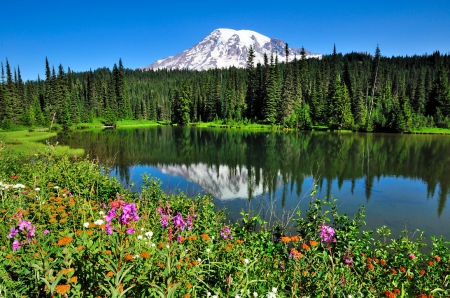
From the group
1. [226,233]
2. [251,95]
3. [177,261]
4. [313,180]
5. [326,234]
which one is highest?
[251,95]

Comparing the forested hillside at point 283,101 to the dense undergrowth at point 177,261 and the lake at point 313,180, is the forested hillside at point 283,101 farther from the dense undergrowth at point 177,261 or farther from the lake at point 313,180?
the dense undergrowth at point 177,261

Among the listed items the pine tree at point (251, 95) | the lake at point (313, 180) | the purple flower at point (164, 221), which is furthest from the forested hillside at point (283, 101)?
the purple flower at point (164, 221)

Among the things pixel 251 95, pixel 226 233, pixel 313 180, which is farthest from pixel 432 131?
pixel 226 233

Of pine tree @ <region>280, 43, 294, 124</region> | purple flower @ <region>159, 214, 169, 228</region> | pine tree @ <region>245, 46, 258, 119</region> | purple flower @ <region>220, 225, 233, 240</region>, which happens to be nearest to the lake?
purple flower @ <region>220, 225, 233, 240</region>

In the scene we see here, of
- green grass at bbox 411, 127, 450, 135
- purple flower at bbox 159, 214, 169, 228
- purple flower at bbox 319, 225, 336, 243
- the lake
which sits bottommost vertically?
the lake

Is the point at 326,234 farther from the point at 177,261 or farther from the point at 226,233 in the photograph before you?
the point at 177,261

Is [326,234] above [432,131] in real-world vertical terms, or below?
above

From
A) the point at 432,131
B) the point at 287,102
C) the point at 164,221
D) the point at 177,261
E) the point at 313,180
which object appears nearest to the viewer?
the point at 177,261

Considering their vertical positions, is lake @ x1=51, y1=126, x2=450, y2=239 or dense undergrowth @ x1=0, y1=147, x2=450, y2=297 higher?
dense undergrowth @ x1=0, y1=147, x2=450, y2=297

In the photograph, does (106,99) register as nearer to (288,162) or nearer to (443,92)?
(288,162)

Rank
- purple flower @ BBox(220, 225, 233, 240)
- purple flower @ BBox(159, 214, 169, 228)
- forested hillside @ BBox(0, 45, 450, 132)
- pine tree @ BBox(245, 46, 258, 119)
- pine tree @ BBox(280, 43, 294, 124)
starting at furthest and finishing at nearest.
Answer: pine tree @ BBox(245, 46, 258, 119) → pine tree @ BBox(280, 43, 294, 124) → forested hillside @ BBox(0, 45, 450, 132) → purple flower @ BBox(220, 225, 233, 240) → purple flower @ BBox(159, 214, 169, 228)

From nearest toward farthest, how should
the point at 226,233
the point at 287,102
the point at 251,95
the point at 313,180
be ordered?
the point at 226,233, the point at 313,180, the point at 287,102, the point at 251,95

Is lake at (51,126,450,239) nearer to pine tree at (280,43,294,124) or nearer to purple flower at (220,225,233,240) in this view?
purple flower at (220,225,233,240)

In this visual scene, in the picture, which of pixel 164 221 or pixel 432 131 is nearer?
pixel 164 221
